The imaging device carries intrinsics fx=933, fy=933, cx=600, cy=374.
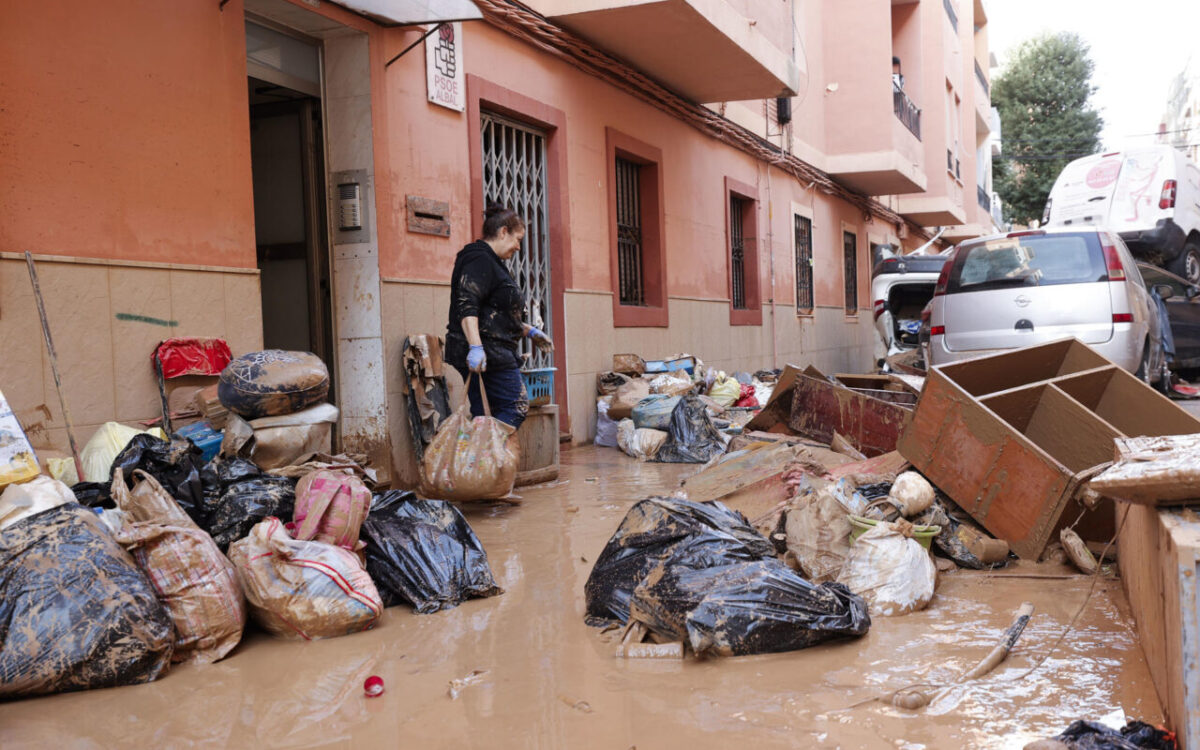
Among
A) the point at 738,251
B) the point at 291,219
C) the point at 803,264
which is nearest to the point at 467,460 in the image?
the point at 291,219

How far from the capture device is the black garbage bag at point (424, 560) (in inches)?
A: 148

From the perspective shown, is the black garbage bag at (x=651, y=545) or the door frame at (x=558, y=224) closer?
the black garbage bag at (x=651, y=545)

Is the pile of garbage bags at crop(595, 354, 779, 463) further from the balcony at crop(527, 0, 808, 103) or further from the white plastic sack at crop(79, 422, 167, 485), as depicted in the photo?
the white plastic sack at crop(79, 422, 167, 485)

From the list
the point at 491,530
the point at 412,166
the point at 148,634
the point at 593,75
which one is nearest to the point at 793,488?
the point at 491,530

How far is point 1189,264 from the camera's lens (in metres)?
13.4

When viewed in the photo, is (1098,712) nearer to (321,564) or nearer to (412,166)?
(321,564)

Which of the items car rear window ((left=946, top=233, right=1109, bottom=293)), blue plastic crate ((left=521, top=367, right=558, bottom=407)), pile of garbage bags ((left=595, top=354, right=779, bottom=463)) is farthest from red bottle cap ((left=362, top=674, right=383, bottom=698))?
car rear window ((left=946, top=233, right=1109, bottom=293))

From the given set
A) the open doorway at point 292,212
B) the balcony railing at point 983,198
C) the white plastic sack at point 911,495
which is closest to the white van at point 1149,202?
the white plastic sack at point 911,495

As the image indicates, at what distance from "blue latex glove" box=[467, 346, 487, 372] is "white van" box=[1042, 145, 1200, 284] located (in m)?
10.0

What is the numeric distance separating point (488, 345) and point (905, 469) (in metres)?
2.53

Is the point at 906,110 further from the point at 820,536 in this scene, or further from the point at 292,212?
the point at 820,536

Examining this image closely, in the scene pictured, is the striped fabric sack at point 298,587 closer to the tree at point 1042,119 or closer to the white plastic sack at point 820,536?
the white plastic sack at point 820,536

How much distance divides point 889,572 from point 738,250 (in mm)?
10317

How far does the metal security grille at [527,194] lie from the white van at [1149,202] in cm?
803
